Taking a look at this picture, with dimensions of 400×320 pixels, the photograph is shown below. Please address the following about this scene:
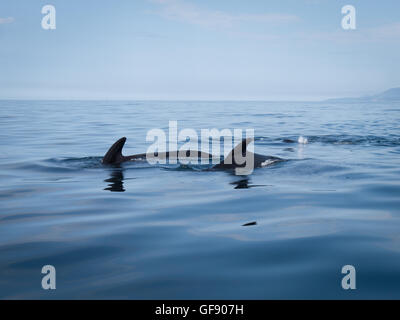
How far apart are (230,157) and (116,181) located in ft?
9.64

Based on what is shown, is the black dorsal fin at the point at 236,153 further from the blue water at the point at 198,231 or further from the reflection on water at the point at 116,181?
the reflection on water at the point at 116,181

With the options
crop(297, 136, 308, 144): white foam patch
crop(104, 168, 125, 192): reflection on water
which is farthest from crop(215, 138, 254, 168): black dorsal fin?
crop(297, 136, 308, 144): white foam patch

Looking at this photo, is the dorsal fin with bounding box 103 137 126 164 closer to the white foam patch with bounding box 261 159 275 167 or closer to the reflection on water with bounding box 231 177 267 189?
the white foam patch with bounding box 261 159 275 167

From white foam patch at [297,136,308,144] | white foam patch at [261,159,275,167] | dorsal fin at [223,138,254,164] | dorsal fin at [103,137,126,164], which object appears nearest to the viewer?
dorsal fin at [223,138,254,164]

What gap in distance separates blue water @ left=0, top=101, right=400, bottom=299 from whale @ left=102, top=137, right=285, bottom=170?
44cm

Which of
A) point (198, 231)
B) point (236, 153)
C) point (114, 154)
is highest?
point (236, 153)

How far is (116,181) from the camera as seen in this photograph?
1109 centimetres

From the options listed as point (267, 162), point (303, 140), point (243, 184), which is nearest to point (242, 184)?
point (243, 184)

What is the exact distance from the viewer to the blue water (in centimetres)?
476

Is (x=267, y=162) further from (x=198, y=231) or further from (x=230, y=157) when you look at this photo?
(x=198, y=231)

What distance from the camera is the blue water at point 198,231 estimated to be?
476 centimetres

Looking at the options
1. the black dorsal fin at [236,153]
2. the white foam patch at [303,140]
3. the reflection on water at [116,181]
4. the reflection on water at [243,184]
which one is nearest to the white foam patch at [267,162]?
the black dorsal fin at [236,153]
